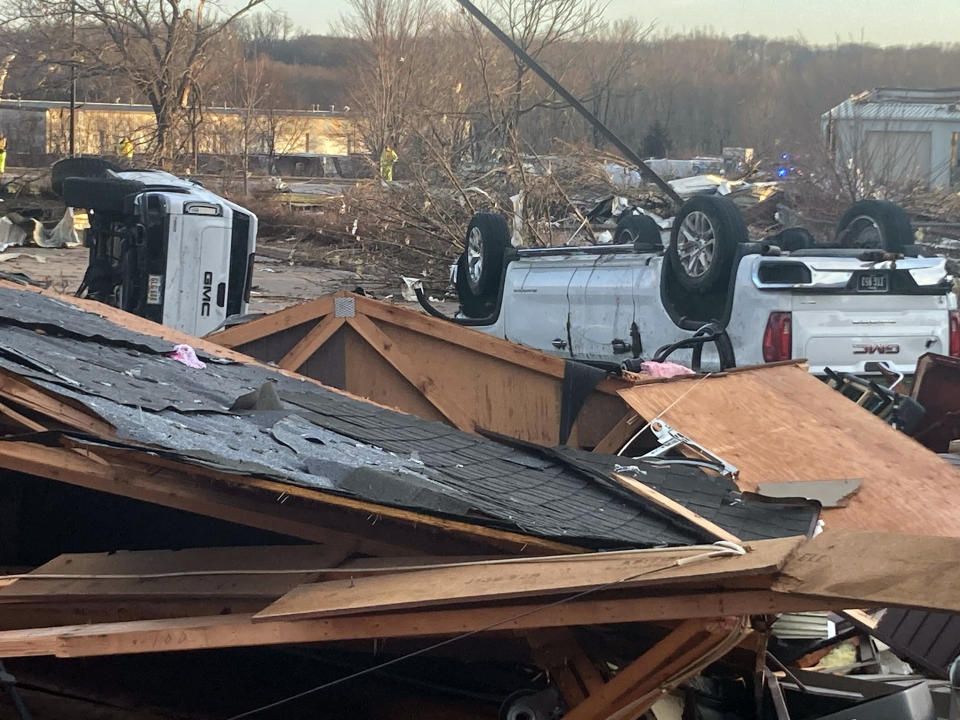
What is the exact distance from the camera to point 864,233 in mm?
9133

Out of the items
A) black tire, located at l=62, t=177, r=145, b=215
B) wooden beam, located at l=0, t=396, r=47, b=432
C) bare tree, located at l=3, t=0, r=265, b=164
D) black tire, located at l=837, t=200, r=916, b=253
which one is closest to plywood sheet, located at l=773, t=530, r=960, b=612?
wooden beam, located at l=0, t=396, r=47, b=432

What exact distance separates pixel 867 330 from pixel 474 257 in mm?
3943

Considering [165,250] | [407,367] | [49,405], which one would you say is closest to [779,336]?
[407,367]

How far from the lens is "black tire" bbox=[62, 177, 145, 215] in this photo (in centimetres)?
932

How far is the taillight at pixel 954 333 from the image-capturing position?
7.67 metres

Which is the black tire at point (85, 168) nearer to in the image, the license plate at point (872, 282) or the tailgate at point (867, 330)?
the tailgate at point (867, 330)

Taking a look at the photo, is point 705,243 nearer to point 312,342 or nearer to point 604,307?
point 604,307

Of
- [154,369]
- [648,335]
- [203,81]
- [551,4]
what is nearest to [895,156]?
[551,4]

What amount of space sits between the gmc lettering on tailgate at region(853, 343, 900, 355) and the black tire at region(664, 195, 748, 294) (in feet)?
3.26

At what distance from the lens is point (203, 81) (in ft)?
111

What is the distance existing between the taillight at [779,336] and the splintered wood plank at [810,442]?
876 millimetres

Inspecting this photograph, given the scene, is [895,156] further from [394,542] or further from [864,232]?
[394,542]

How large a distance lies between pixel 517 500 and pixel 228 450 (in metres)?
0.90

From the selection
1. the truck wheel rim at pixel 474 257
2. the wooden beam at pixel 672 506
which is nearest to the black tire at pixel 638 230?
the truck wheel rim at pixel 474 257
